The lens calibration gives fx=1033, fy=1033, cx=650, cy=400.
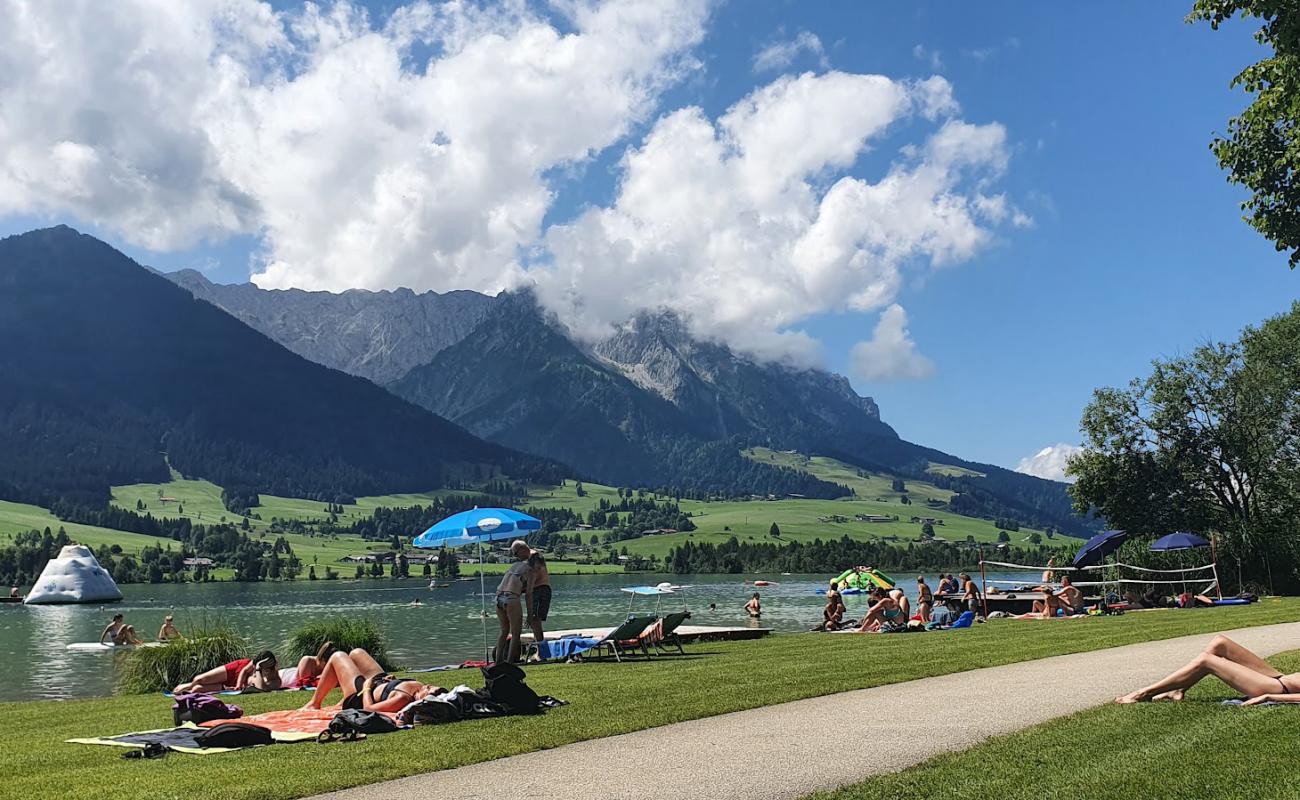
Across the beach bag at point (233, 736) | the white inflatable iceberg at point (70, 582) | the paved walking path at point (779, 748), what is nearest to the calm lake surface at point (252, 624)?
the white inflatable iceberg at point (70, 582)

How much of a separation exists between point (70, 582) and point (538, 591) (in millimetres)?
123680

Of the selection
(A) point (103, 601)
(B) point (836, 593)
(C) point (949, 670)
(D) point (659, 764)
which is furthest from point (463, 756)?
(A) point (103, 601)

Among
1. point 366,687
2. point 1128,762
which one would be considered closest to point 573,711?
point 366,687

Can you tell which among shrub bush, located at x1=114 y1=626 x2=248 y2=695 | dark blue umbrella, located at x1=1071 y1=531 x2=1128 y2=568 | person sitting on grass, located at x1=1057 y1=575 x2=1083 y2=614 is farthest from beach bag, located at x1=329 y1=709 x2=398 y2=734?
dark blue umbrella, located at x1=1071 y1=531 x2=1128 y2=568

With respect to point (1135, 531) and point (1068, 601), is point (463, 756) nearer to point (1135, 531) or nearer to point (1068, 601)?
point (1068, 601)

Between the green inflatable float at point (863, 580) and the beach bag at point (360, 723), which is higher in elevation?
the green inflatable float at point (863, 580)

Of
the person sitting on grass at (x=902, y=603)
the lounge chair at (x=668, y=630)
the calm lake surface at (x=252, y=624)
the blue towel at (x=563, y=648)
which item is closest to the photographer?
the blue towel at (x=563, y=648)

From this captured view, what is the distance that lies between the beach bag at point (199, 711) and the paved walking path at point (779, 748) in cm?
531

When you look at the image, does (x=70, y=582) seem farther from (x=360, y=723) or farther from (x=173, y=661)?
(x=360, y=723)

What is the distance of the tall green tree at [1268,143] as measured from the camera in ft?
45.8

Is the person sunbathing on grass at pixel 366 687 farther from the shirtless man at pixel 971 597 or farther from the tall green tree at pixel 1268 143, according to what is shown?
the shirtless man at pixel 971 597

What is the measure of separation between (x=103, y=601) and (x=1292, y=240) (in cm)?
14059

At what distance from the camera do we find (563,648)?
75.3ft

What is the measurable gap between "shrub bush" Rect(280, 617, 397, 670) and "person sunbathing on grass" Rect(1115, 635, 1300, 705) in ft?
66.1
